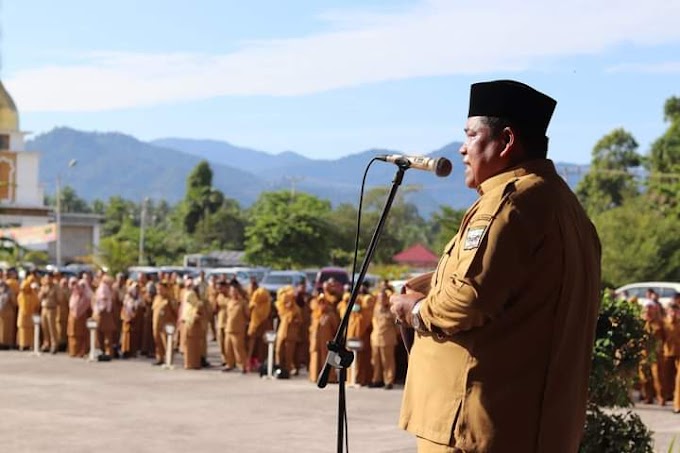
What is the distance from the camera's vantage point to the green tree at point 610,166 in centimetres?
7538

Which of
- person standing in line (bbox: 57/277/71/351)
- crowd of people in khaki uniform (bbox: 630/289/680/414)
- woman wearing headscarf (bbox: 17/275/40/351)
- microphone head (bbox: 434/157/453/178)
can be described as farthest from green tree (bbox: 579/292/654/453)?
woman wearing headscarf (bbox: 17/275/40/351)

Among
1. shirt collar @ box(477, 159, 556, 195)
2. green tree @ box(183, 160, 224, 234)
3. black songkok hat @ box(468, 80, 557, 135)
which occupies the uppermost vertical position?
green tree @ box(183, 160, 224, 234)

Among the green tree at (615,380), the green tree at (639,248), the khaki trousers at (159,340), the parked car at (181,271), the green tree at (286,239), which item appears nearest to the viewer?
the green tree at (615,380)

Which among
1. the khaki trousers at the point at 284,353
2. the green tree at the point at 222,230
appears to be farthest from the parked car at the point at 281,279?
the green tree at the point at 222,230

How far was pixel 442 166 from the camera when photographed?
4.57 meters

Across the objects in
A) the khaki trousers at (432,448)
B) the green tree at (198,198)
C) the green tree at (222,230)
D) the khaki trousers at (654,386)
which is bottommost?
the khaki trousers at (654,386)

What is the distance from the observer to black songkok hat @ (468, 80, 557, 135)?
4.13 meters

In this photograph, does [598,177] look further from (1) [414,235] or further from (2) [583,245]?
(2) [583,245]

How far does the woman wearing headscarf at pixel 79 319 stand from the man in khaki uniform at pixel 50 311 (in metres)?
0.60

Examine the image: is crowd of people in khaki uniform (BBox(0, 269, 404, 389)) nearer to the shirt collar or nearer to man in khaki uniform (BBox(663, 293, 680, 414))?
man in khaki uniform (BBox(663, 293, 680, 414))

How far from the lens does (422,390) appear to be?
4.09m

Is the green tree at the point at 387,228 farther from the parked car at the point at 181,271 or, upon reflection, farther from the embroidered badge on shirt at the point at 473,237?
the embroidered badge on shirt at the point at 473,237

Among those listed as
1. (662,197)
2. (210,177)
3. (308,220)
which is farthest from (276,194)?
(210,177)

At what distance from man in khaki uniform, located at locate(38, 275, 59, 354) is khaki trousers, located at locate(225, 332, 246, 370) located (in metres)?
5.11
